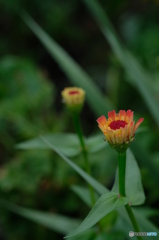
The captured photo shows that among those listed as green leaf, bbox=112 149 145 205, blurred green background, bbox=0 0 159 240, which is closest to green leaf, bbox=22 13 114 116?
blurred green background, bbox=0 0 159 240

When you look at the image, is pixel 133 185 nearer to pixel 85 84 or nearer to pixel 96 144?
pixel 96 144

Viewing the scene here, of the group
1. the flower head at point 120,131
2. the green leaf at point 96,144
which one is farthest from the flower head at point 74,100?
the flower head at point 120,131

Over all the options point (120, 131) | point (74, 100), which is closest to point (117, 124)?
point (120, 131)

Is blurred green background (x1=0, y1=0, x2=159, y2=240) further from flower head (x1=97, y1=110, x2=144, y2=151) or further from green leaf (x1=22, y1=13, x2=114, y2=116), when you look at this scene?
flower head (x1=97, y1=110, x2=144, y2=151)

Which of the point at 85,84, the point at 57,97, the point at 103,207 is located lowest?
the point at 103,207

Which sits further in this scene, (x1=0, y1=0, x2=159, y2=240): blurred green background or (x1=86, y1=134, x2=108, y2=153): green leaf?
(x1=0, y1=0, x2=159, y2=240): blurred green background

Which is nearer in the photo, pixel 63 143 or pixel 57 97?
pixel 63 143

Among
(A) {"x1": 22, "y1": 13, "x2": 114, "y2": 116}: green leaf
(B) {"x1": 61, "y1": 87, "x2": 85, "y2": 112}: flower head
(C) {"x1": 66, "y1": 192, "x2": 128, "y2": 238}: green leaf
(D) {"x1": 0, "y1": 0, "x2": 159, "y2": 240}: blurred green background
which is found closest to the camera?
(C) {"x1": 66, "y1": 192, "x2": 128, "y2": 238}: green leaf
